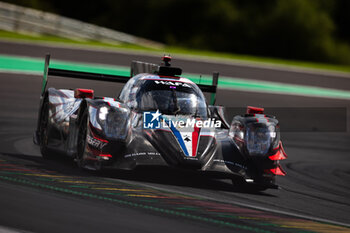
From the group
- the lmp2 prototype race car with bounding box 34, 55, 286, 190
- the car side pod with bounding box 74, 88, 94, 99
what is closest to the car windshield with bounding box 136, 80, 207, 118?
the lmp2 prototype race car with bounding box 34, 55, 286, 190

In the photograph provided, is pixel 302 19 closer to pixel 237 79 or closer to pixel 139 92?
pixel 237 79

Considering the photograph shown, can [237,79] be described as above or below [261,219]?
above

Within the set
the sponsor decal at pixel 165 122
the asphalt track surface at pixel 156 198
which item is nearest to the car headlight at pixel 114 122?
the sponsor decal at pixel 165 122

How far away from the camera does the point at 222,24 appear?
2207 inches

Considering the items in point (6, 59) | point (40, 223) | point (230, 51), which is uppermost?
point (230, 51)

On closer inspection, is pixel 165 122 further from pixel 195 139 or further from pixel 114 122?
pixel 114 122

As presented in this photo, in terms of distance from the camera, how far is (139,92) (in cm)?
907

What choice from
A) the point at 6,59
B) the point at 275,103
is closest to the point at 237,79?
the point at 275,103

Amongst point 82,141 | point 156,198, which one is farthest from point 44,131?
point 156,198

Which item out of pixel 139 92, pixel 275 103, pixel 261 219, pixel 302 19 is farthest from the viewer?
pixel 302 19

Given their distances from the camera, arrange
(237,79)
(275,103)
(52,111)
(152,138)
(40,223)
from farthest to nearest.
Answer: (237,79)
(275,103)
(52,111)
(152,138)
(40,223)

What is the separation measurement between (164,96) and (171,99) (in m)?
0.09

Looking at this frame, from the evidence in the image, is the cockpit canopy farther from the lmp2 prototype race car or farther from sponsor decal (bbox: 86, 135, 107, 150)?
sponsor decal (bbox: 86, 135, 107, 150)

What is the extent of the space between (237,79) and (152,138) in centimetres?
2002
